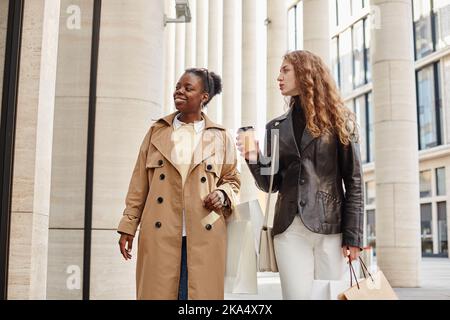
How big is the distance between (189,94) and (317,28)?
1753 centimetres

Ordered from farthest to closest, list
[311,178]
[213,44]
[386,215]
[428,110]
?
[428,110] < [213,44] < [386,215] < [311,178]

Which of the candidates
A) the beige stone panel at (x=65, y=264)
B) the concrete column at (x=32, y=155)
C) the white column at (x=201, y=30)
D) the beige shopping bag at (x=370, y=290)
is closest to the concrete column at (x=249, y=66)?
the white column at (x=201, y=30)

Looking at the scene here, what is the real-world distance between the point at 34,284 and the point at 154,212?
1500mm

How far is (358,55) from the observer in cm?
5403

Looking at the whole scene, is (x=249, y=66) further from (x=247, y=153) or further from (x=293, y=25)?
(x=247, y=153)

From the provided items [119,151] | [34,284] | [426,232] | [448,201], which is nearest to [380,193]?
[119,151]

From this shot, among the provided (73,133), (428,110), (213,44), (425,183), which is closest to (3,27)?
(73,133)

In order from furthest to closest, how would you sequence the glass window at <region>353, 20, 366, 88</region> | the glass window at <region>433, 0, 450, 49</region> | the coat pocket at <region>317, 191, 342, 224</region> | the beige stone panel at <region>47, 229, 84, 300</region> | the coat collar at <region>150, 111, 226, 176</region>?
the glass window at <region>353, 20, 366, 88</region>, the glass window at <region>433, 0, 450, 49</region>, the beige stone panel at <region>47, 229, 84, 300</region>, the coat collar at <region>150, 111, 226, 176</region>, the coat pocket at <region>317, 191, 342, 224</region>

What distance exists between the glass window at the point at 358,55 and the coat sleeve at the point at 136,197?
4952 centimetres

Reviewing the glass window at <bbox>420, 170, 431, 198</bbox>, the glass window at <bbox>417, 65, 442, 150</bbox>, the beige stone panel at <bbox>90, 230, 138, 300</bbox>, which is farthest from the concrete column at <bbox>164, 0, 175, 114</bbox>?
the beige stone panel at <bbox>90, 230, 138, 300</bbox>

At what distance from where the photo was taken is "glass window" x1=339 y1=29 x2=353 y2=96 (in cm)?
5475

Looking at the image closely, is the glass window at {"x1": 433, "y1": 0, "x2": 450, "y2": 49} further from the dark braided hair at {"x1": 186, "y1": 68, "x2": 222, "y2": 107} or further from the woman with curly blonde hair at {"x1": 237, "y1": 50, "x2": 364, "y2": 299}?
the woman with curly blonde hair at {"x1": 237, "y1": 50, "x2": 364, "y2": 299}

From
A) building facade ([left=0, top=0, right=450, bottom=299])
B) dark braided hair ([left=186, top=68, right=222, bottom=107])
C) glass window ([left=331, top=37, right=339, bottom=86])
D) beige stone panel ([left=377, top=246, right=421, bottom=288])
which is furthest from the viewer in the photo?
glass window ([left=331, top=37, right=339, bottom=86])

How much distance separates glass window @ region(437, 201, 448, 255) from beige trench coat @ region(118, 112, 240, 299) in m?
43.2
